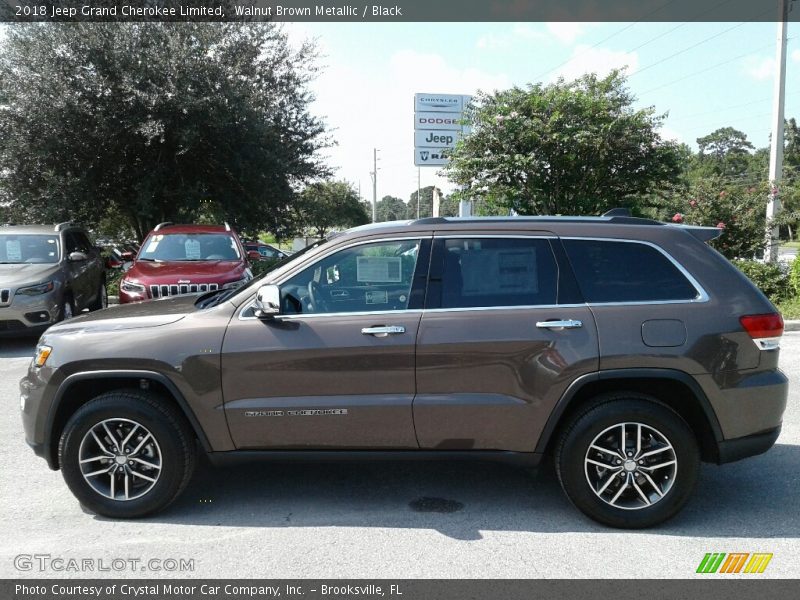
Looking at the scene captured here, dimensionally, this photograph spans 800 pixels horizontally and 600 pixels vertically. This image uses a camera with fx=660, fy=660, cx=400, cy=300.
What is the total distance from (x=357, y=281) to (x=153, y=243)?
23.5ft

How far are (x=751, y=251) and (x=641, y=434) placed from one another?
1183 cm

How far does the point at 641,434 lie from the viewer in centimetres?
386

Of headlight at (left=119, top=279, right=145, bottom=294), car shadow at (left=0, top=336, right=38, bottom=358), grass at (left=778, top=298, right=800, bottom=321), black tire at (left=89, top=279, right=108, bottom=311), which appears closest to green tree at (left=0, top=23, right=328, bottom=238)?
black tire at (left=89, top=279, right=108, bottom=311)

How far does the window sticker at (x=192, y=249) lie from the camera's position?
10.1 meters

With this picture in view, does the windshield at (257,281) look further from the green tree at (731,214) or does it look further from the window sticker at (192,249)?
the green tree at (731,214)

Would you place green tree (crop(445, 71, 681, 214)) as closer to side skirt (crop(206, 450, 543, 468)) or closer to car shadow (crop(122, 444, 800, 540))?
car shadow (crop(122, 444, 800, 540))

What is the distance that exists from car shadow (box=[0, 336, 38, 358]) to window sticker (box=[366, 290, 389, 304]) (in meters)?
6.91

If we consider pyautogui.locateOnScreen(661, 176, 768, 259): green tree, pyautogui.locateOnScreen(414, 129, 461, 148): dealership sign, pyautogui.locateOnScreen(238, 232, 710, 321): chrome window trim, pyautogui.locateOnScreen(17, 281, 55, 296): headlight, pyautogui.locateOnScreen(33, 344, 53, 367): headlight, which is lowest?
pyautogui.locateOnScreen(33, 344, 53, 367): headlight

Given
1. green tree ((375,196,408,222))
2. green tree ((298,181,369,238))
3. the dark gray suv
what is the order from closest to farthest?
the dark gray suv → green tree ((298,181,369,238)) → green tree ((375,196,408,222))

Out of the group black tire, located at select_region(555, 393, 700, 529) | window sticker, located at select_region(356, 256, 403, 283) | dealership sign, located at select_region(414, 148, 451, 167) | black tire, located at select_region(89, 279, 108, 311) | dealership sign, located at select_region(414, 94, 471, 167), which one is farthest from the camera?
dealership sign, located at select_region(414, 94, 471, 167)

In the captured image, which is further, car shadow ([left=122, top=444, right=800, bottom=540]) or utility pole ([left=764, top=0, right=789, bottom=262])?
utility pole ([left=764, top=0, right=789, bottom=262])

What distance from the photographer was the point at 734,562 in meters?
3.51

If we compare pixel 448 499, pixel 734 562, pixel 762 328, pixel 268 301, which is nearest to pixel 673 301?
pixel 762 328

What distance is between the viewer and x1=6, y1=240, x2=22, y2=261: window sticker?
10.2 metres
